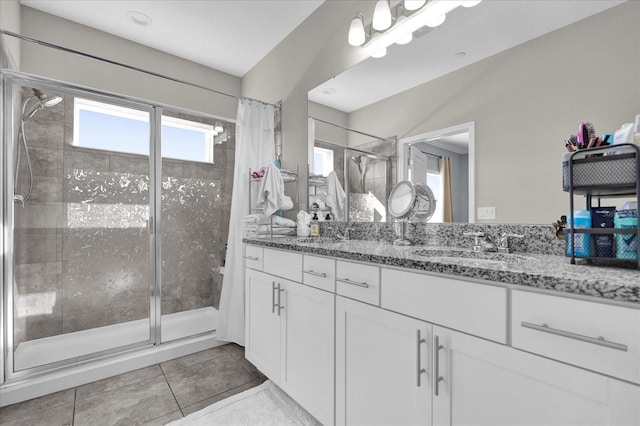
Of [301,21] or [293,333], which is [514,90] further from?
[301,21]

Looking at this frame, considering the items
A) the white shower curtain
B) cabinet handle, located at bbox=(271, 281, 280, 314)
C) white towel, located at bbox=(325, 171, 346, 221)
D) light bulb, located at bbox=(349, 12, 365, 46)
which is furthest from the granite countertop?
the white shower curtain

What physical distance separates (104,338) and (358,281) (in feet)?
7.57

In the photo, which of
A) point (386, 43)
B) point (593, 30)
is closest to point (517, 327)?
point (593, 30)

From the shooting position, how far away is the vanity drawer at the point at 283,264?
5.01 feet

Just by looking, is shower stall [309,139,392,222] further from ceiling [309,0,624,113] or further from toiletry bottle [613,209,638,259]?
toiletry bottle [613,209,638,259]

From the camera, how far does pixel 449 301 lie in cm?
89

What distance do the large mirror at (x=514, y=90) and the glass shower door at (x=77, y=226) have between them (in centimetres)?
217

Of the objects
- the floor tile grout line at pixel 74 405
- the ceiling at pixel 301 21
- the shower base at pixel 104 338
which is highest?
the ceiling at pixel 301 21

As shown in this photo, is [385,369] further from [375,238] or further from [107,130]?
[107,130]

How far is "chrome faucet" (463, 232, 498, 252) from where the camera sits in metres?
1.28

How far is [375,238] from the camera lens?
6.11 ft

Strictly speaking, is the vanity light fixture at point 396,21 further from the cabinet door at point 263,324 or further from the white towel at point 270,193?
the cabinet door at point 263,324

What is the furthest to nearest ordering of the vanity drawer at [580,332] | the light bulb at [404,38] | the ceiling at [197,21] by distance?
the ceiling at [197,21]
the light bulb at [404,38]
the vanity drawer at [580,332]

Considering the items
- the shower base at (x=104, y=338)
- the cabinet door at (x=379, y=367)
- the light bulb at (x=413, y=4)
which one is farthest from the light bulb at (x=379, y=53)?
the shower base at (x=104, y=338)
